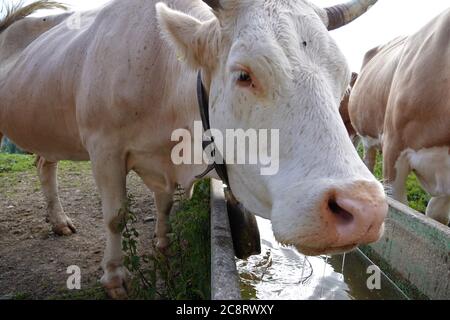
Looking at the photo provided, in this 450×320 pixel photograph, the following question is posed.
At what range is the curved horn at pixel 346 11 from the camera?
2.20m

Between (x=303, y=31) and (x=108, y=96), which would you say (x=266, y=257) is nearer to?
(x=108, y=96)

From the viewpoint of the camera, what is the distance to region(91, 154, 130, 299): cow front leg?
9.11 feet

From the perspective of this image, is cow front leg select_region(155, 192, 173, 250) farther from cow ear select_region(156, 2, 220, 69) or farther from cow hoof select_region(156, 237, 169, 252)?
cow ear select_region(156, 2, 220, 69)

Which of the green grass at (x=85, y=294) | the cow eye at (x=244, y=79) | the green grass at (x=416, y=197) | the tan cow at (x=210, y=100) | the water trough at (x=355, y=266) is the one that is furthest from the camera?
the green grass at (x=416, y=197)

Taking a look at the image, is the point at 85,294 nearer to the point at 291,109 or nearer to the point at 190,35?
the point at 190,35

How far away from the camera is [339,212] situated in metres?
1.40

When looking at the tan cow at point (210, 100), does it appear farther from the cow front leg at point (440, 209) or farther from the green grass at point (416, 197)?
the green grass at point (416, 197)

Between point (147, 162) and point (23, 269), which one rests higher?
point (147, 162)

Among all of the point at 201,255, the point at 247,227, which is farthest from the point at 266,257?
the point at 201,255

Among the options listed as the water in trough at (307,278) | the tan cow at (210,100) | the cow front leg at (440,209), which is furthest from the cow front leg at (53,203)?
the cow front leg at (440,209)

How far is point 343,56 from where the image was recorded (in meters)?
1.78
